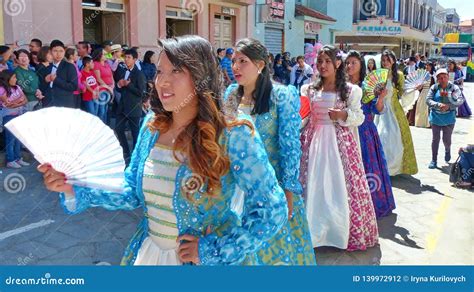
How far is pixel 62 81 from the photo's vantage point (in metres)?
6.19

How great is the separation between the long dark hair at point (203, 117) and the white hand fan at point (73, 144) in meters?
0.24

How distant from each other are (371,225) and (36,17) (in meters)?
7.97

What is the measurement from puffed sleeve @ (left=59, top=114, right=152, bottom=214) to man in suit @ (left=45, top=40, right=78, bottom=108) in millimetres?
4860

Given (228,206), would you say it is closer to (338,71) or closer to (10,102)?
(338,71)

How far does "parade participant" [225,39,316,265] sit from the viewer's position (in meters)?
2.61

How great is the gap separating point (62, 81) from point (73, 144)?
5.11m

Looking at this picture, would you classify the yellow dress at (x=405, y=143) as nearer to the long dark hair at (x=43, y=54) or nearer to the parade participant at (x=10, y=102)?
the long dark hair at (x=43, y=54)

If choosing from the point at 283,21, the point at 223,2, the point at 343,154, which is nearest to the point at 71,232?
the point at 343,154

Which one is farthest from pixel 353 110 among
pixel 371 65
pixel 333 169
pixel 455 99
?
pixel 455 99

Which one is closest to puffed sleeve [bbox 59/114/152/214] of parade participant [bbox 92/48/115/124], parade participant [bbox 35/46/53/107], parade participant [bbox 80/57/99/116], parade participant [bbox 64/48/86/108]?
parade participant [bbox 64/48/86/108]

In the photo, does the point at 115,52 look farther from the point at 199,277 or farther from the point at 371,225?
the point at 199,277

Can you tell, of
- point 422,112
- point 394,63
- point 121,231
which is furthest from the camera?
point 422,112

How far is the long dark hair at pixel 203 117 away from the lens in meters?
1.50

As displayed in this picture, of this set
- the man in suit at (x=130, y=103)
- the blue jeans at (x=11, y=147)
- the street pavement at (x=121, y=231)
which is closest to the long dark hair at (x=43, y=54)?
the blue jeans at (x=11, y=147)
